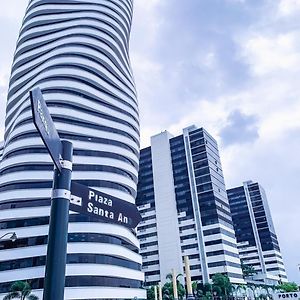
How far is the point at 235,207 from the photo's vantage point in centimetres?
15988

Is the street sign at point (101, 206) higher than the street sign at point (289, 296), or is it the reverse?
the street sign at point (289, 296)

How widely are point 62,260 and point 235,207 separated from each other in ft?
534

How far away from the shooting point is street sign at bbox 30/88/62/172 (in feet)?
14.6

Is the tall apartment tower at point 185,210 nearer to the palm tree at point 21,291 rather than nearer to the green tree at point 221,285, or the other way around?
the green tree at point 221,285

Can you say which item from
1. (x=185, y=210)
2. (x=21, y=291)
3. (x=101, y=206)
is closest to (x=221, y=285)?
(x=185, y=210)

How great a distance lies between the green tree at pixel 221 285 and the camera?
8488 cm

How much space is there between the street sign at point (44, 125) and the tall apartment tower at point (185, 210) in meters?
96.2

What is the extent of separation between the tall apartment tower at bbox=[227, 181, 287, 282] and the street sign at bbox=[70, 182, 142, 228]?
487 feet

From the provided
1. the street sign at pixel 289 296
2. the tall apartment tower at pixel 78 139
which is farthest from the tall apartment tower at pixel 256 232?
the tall apartment tower at pixel 78 139

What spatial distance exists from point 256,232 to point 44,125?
15974 centimetres

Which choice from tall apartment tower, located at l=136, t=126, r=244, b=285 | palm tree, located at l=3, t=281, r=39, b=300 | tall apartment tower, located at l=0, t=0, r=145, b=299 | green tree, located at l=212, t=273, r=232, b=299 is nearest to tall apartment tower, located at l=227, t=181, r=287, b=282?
tall apartment tower, located at l=136, t=126, r=244, b=285

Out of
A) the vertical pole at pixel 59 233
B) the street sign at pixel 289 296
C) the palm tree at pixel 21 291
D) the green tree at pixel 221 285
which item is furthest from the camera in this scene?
the green tree at pixel 221 285

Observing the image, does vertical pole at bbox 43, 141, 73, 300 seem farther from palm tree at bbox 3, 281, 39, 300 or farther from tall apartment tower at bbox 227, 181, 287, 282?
tall apartment tower at bbox 227, 181, 287, 282

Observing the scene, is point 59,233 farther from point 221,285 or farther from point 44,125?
point 221,285
